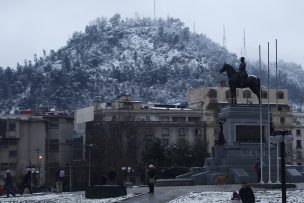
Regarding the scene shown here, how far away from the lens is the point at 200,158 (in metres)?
92.4

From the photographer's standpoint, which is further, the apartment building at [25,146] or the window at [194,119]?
the window at [194,119]

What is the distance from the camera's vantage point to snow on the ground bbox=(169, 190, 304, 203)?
3281cm

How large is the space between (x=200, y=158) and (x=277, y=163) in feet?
149

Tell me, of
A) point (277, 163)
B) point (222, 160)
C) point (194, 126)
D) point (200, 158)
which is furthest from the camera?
point (194, 126)

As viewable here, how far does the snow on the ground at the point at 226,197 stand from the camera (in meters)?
32.8

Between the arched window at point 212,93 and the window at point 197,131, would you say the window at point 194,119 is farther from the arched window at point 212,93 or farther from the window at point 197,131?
the arched window at point 212,93

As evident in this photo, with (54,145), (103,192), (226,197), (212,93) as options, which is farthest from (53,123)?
(226,197)

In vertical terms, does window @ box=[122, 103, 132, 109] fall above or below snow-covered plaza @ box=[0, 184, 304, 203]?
above

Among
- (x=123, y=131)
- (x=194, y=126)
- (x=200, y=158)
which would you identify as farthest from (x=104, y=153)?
(x=194, y=126)

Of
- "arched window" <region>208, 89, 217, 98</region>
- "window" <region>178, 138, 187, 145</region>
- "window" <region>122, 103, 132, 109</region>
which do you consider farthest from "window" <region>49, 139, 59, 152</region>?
"arched window" <region>208, 89, 217, 98</region>

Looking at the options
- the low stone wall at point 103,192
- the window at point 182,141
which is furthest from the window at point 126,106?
the low stone wall at point 103,192

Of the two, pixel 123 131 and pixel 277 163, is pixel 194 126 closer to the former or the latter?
pixel 123 131

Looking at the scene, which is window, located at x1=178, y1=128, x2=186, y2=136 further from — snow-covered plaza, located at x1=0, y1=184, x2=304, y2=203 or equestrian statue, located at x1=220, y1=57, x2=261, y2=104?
snow-covered plaza, located at x1=0, y1=184, x2=304, y2=203

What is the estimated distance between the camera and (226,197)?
3462cm
